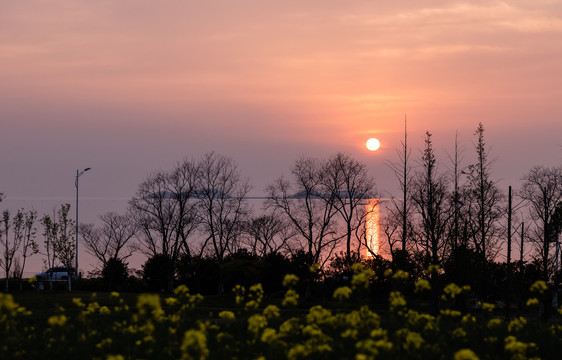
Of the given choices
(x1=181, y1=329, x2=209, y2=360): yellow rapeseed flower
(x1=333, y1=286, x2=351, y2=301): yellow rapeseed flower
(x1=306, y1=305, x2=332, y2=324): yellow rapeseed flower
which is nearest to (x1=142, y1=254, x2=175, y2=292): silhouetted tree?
(x1=306, y1=305, x2=332, y2=324): yellow rapeseed flower

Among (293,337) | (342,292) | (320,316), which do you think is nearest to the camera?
(342,292)

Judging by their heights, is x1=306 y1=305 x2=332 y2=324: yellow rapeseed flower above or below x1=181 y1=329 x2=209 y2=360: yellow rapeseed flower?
above

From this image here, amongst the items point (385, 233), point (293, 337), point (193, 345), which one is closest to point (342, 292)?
point (193, 345)

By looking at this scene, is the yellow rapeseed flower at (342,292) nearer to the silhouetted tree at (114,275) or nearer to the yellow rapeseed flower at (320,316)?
the yellow rapeseed flower at (320,316)

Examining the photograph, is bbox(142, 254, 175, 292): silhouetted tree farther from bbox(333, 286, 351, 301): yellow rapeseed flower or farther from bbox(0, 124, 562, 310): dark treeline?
bbox(333, 286, 351, 301): yellow rapeseed flower

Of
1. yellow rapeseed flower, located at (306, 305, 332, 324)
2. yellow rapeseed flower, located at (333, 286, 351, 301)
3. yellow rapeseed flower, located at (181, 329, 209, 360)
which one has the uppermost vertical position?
yellow rapeseed flower, located at (333, 286, 351, 301)

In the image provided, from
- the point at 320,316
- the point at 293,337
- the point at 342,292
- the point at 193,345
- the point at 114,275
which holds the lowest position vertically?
the point at 114,275

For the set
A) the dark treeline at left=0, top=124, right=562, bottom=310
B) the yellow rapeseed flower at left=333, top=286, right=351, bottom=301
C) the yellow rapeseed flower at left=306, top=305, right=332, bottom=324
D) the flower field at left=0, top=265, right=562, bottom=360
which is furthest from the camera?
the dark treeline at left=0, top=124, right=562, bottom=310

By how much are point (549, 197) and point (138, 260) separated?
7297cm

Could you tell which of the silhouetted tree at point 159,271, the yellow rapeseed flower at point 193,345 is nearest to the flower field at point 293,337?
the yellow rapeseed flower at point 193,345

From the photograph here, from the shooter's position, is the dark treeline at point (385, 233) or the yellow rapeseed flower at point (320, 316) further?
the dark treeline at point (385, 233)

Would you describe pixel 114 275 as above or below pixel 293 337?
below

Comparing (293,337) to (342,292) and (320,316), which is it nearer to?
(320,316)

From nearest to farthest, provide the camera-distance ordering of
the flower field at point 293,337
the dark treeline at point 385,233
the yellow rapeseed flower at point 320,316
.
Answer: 1. the flower field at point 293,337
2. the yellow rapeseed flower at point 320,316
3. the dark treeline at point 385,233
